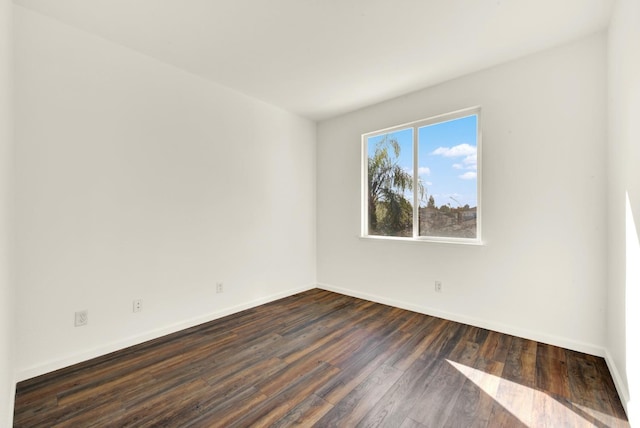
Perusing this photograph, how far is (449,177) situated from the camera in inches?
127

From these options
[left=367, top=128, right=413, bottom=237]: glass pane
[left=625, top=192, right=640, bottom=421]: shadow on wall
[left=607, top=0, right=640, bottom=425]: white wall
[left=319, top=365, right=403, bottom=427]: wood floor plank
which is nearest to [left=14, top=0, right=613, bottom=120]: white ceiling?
[left=607, top=0, right=640, bottom=425]: white wall

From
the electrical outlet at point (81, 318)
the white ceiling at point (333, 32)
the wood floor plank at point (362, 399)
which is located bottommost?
the wood floor plank at point (362, 399)

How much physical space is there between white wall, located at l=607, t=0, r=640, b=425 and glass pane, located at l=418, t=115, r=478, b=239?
41.8 inches

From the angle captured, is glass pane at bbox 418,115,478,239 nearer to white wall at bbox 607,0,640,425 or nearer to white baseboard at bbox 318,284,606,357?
white baseboard at bbox 318,284,606,357

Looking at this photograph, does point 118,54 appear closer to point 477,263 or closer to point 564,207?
point 477,263

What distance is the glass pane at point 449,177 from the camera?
3037 mm

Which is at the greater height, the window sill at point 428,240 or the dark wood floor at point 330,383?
the window sill at point 428,240

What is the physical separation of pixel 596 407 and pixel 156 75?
4.27 metres

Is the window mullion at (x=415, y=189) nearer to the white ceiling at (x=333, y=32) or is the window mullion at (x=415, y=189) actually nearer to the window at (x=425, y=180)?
the window at (x=425, y=180)

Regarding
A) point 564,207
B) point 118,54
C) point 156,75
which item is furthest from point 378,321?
point 118,54

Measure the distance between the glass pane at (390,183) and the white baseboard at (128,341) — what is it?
189 cm

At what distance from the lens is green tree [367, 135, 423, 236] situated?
143 inches

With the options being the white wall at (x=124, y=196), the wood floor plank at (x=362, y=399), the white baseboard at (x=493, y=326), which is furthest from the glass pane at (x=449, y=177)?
the white wall at (x=124, y=196)

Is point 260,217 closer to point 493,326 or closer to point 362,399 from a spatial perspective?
point 362,399
